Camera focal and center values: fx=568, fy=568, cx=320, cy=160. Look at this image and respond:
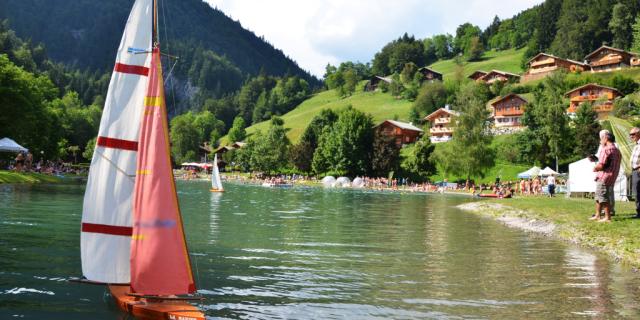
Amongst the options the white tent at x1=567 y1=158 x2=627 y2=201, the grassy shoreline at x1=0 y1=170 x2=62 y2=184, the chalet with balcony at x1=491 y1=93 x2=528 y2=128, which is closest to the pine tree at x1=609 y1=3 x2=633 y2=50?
the chalet with balcony at x1=491 y1=93 x2=528 y2=128

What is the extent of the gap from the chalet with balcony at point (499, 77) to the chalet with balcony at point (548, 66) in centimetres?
295

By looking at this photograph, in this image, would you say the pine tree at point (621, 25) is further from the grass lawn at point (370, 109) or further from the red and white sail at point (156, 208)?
the red and white sail at point (156, 208)

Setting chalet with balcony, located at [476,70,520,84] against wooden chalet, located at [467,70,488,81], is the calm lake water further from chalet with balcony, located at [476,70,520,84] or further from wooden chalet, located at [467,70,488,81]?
wooden chalet, located at [467,70,488,81]

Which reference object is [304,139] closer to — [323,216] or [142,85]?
[323,216]

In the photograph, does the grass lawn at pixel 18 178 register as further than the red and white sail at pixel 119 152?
Yes

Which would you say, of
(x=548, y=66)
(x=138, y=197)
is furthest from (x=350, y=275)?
(x=548, y=66)

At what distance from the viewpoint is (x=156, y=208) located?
412 inches

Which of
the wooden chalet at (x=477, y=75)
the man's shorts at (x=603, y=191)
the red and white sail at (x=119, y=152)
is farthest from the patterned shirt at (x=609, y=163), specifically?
the wooden chalet at (x=477, y=75)

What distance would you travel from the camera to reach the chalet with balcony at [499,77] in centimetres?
15812

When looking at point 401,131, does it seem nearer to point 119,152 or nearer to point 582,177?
point 582,177

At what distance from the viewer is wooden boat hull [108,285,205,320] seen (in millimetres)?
10450

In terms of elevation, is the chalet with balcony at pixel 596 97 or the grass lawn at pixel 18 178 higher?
the chalet with balcony at pixel 596 97

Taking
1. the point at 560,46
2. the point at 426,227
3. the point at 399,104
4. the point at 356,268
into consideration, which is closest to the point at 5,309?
the point at 356,268

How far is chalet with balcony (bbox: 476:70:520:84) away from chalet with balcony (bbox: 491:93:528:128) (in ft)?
73.1
